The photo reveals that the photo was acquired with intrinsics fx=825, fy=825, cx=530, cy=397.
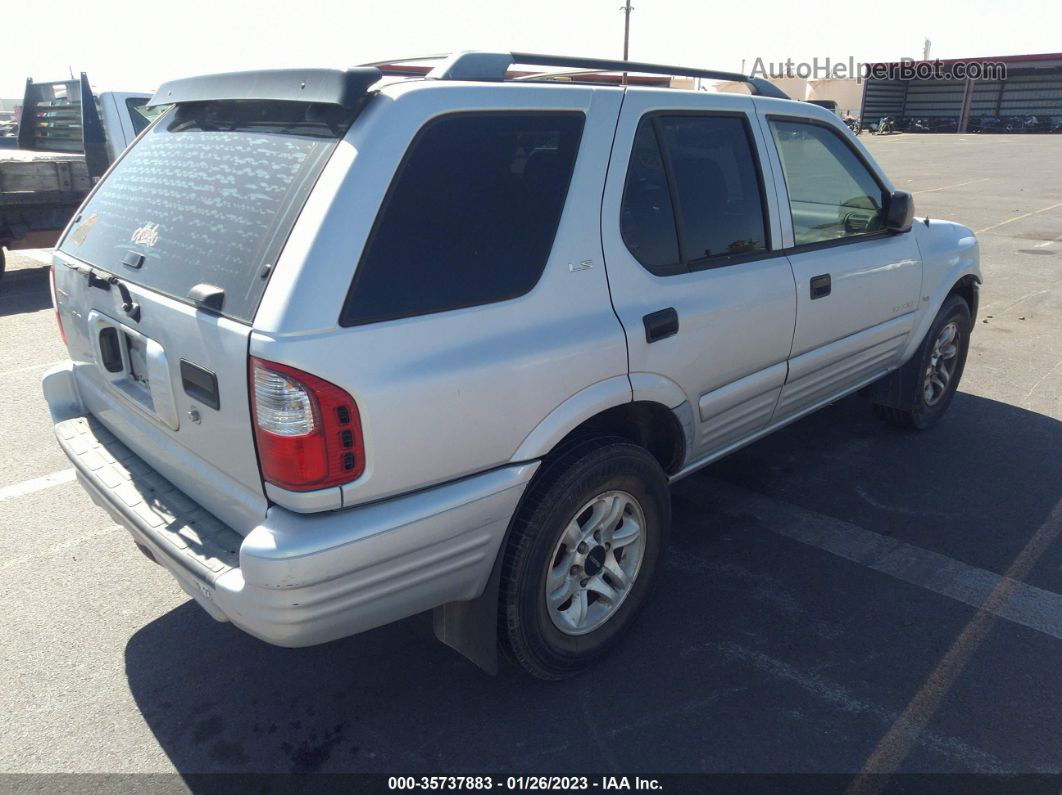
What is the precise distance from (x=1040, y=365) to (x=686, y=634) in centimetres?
470

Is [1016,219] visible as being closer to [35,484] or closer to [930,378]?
[930,378]

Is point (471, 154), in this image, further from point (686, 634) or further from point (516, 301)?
point (686, 634)

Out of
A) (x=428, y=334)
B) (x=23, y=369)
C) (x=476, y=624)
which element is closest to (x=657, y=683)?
(x=476, y=624)

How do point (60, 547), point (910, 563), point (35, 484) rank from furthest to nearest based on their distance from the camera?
point (35, 484) → point (60, 547) → point (910, 563)

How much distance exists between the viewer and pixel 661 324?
2.86 meters

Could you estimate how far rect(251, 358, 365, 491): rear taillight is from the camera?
2.08 m

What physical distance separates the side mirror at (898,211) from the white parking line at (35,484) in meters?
4.42

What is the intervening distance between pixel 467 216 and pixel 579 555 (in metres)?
1.21

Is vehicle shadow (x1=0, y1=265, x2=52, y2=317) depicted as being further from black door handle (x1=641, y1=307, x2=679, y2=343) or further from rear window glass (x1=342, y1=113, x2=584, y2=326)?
black door handle (x1=641, y1=307, x2=679, y2=343)

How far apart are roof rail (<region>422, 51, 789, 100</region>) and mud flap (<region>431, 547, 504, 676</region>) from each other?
1485mm

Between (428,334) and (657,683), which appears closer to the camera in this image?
(428,334)

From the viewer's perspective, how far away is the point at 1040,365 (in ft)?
20.7

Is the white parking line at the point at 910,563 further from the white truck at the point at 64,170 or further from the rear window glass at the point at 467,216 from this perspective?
the white truck at the point at 64,170

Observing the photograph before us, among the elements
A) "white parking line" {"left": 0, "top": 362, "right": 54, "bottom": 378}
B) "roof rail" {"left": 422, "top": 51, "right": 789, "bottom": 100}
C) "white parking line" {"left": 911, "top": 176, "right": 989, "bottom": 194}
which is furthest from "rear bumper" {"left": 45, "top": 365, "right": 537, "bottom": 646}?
"white parking line" {"left": 911, "top": 176, "right": 989, "bottom": 194}
